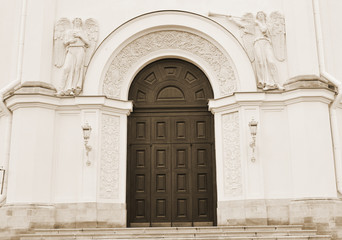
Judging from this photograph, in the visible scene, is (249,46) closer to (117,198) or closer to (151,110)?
(151,110)

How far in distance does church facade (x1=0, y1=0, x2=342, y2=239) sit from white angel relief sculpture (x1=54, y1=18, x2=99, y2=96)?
36 mm

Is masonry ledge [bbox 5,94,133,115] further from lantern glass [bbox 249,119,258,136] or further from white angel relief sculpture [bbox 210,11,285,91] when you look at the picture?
white angel relief sculpture [bbox 210,11,285,91]

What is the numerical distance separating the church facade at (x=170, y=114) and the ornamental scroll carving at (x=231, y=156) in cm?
4

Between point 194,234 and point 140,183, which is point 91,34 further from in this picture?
point 194,234

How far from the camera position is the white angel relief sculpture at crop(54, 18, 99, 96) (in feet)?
46.8

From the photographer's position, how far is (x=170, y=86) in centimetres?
1541

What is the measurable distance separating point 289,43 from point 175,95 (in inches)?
156

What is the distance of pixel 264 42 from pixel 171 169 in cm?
490

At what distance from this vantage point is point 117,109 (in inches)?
572

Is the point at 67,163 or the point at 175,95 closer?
the point at 67,163

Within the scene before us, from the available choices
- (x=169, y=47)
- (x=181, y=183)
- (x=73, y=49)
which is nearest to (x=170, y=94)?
(x=169, y=47)

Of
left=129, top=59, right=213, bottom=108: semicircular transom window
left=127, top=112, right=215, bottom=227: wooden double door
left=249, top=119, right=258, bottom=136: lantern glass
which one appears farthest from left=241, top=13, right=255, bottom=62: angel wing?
left=127, top=112, right=215, bottom=227: wooden double door

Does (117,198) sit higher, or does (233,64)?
(233,64)

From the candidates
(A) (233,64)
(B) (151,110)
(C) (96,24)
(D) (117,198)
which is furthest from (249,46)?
(D) (117,198)
